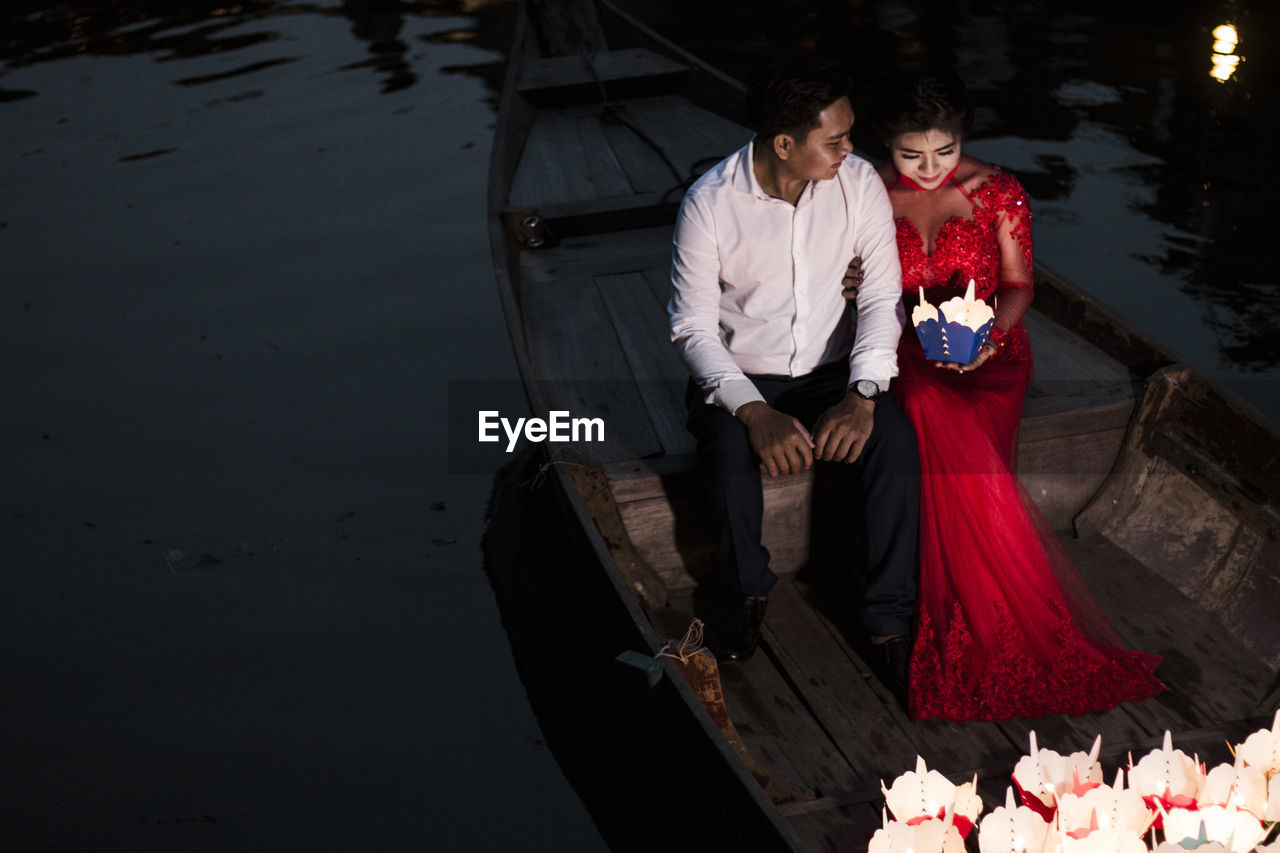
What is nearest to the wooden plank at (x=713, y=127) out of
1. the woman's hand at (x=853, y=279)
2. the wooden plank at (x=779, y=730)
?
the woman's hand at (x=853, y=279)

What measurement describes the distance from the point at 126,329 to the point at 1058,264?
5.86 m

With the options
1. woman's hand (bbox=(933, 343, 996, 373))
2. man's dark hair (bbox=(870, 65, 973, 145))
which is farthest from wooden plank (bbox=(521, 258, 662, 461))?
man's dark hair (bbox=(870, 65, 973, 145))

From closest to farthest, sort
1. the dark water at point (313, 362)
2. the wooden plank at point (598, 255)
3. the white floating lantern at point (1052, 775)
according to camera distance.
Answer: the white floating lantern at point (1052, 775) → the dark water at point (313, 362) → the wooden plank at point (598, 255)

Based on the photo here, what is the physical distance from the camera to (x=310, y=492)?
5.50m

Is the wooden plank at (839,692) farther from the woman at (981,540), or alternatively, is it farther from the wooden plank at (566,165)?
the wooden plank at (566,165)

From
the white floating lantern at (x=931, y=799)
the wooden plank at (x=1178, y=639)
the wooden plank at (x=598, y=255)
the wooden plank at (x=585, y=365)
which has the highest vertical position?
the white floating lantern at (x=931, y=799)

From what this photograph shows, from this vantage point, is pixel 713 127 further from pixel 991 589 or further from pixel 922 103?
pixel 991 589

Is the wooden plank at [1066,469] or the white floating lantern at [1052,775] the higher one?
the white floating lantern at [1052,775]

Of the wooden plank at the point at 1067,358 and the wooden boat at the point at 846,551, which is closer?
the wooden boat at the point at 846,551

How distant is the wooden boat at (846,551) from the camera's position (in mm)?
2822

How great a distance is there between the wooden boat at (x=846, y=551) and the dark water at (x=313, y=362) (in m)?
0.87

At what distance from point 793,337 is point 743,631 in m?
0.91

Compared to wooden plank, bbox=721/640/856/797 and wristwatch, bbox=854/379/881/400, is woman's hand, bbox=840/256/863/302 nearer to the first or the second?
wristwatch, bbox=854/379/881/400

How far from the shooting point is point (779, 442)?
10.2ft
